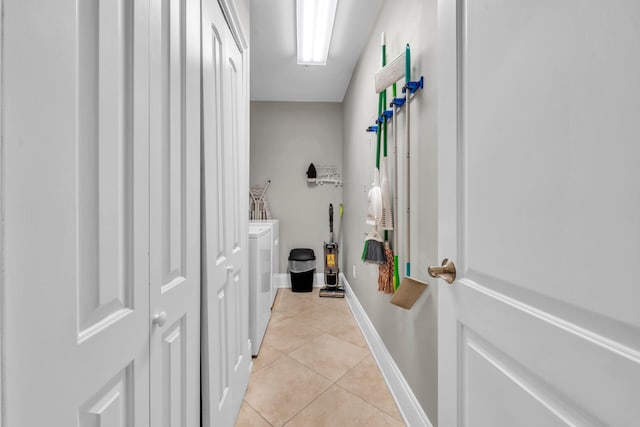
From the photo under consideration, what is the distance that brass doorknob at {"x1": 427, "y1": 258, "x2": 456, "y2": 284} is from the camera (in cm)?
85

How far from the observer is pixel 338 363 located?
2115 millimetres

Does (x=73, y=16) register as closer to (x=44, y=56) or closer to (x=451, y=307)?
(x=44, y=56)

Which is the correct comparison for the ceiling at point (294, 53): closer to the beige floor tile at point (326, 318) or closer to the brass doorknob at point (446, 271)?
the brass doorknob at point (446, 271)

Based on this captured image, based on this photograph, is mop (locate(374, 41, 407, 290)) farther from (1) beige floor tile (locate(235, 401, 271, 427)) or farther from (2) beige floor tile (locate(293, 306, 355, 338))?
(2) beige floor tile (locate(293, 306, 355, 338))

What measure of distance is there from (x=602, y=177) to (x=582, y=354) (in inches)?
11.3

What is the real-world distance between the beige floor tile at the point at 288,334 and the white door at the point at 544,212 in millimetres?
1747

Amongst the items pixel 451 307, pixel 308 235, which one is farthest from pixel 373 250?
pixel 308 235

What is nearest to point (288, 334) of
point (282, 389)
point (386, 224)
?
point (282, 389)

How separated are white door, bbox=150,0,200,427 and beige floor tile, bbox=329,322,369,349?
157 centimetres

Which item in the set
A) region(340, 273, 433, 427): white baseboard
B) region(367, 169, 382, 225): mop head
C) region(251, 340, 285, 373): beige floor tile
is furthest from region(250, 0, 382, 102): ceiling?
region(251, 340, 285, 373): beige floor tile

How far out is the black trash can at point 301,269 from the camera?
379cm

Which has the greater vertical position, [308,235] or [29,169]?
[29,169]

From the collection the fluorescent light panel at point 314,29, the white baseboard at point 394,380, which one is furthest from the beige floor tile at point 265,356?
the fluorescent light panel at point 314,29

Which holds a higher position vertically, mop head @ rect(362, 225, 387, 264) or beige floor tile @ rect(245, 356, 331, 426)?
mop head @ rect(362, 225, 387, 264)
